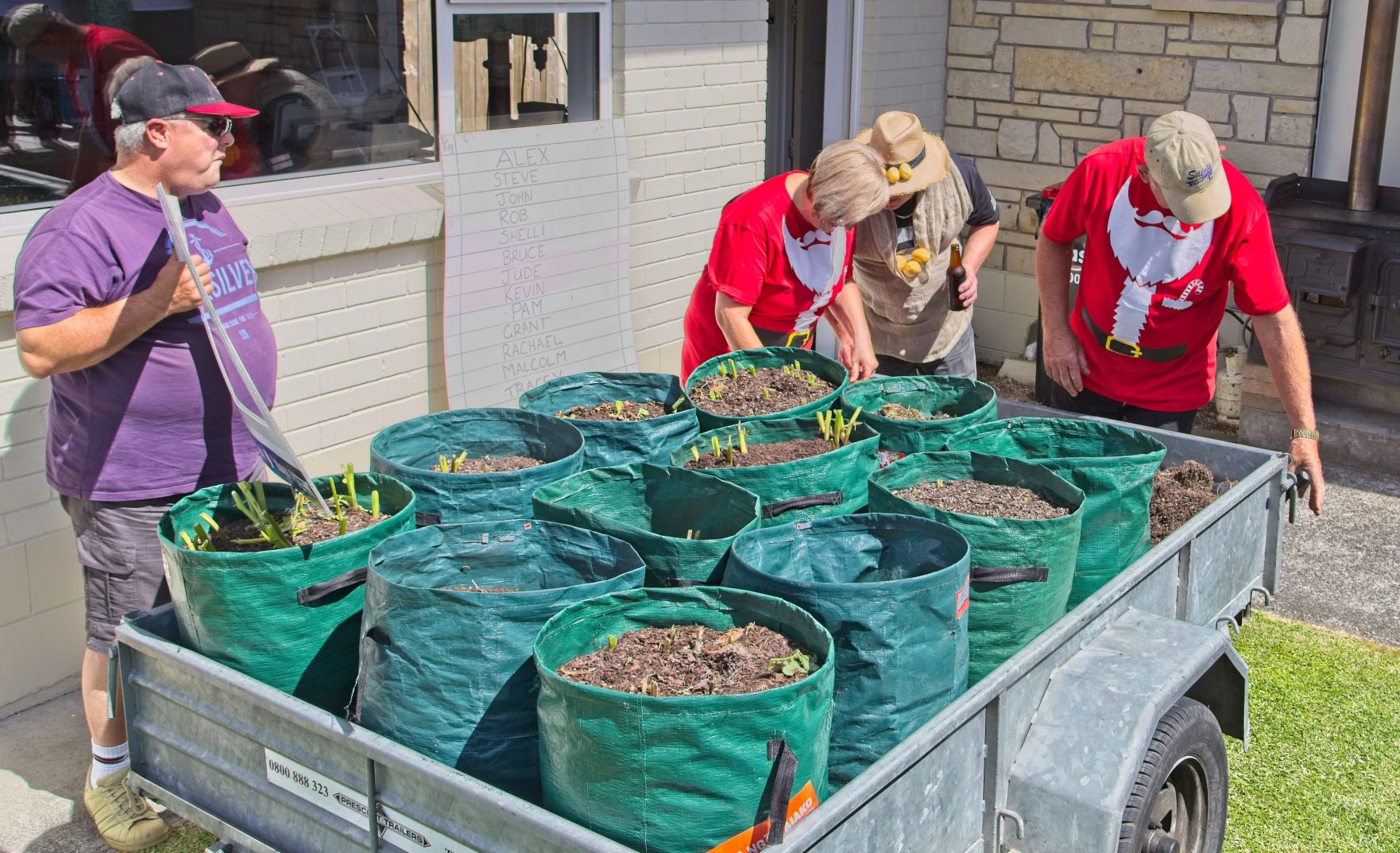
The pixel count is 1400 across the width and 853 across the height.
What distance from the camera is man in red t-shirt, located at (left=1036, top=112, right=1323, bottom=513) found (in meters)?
4.10

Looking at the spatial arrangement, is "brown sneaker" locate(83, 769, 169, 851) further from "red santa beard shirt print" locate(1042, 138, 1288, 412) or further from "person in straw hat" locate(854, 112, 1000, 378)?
"red santa beard shirt print" locate(1042, 138, 1288, 412)

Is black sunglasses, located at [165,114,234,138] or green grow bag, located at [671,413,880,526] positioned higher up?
black sunglasses, located at [165,114,234,138]

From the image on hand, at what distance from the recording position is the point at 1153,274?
14.3 feet

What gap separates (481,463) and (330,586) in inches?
30.9

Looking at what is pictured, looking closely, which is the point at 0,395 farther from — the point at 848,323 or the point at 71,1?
the point at 848,323

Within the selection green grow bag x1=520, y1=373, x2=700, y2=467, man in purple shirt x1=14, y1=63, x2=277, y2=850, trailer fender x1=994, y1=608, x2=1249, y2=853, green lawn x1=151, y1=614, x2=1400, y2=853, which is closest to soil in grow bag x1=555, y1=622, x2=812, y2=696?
trailer fender x1=994, y1=608, x2=1249, y2=853

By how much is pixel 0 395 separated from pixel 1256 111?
6.37 m

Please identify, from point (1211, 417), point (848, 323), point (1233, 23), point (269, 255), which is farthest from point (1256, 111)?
point (269, 255)

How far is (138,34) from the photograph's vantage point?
15.6ft

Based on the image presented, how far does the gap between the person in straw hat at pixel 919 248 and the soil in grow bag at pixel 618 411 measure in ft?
4.88

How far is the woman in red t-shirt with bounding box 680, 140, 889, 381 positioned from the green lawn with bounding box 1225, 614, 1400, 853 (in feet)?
5.79

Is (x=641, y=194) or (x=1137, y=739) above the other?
(x=641, y=194)

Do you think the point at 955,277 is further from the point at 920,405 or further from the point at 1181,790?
the point at 1181,790

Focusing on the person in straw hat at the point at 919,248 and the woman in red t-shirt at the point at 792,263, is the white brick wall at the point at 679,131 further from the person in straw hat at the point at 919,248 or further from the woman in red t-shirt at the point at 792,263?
the woman in red t-shirt at the point at 792,263
